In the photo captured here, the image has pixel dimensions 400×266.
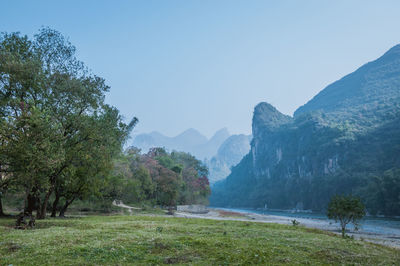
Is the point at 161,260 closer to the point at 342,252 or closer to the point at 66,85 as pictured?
the point at 342,252

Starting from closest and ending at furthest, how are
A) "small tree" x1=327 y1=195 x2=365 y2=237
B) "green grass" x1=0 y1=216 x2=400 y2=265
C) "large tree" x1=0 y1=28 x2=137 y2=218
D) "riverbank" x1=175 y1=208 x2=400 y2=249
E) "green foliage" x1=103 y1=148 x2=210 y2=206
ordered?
"green grass" x1=0 y1=216 x2=400 y2=265
"large tree" x1=0 y1=28 x2=137 y2=218
"small tree" x1=327 y1=195 x2=365 y2=237
"riverbank" x1=175 y1=208 x2=400 y2=249
"green foliage" x1=103 y1=148 x2=210 y2=206

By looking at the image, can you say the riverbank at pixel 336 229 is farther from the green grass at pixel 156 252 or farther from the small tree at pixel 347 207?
the green grass at pixel 156 252

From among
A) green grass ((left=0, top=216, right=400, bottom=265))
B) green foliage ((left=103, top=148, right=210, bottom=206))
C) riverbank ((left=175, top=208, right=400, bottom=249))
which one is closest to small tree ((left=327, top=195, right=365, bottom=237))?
riverbank ((left=175, top=208, right=400, bottom=249))

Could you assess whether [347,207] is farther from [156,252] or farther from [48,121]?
[48,121]

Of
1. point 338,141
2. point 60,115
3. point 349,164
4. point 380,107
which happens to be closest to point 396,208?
point 349,164

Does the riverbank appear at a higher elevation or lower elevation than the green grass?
lower

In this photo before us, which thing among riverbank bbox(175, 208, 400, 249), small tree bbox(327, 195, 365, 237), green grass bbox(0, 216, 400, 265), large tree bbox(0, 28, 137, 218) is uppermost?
large tree bbox(0, 28, 137, 218)

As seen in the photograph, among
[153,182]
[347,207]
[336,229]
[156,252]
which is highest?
[153,182]

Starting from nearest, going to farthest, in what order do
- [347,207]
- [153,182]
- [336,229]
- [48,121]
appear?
1. [48,121]
2. [347,207]
3. [336,229]
4. [153,182]

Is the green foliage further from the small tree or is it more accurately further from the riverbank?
the small tree

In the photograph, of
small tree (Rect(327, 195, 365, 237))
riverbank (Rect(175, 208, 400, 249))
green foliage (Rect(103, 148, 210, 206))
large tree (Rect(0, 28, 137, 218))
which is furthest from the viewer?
green foliage (Rect(103, 148, 210, 206))

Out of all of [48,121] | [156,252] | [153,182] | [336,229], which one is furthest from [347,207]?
[153,182]

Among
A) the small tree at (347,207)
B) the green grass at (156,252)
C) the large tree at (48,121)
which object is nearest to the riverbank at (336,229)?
the small tree at (347,207)

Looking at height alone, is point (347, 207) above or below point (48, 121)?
below
